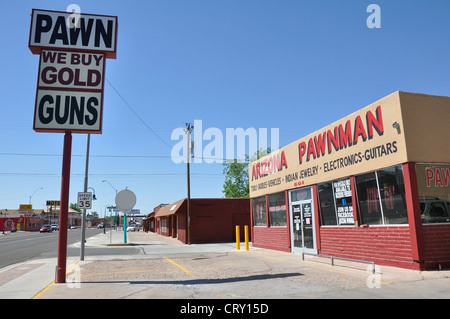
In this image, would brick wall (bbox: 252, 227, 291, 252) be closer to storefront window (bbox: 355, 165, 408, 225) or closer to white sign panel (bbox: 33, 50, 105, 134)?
storefront window (bbox: 355, 165, 408, 225)

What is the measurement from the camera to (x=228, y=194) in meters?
65.1

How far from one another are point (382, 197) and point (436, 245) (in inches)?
77.3

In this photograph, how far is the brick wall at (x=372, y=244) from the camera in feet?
31.8

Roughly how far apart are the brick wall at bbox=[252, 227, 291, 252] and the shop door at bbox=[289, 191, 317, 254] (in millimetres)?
665

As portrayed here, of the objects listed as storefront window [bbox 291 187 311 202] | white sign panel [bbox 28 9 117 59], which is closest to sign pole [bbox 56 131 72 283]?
white sign panel [bbox 28 9 117 59]

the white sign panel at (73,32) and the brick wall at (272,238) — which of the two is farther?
the brick wall at (272,238)

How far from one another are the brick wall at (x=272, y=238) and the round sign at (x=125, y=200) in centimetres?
1212

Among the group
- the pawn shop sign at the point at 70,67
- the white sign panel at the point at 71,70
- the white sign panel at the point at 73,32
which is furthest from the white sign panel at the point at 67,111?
the white sign panel at the point at 73,32

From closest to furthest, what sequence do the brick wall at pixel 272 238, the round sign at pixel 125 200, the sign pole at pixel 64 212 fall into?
the sign pole at pixel 64 212 → the brick wall at pixel 272 238 → the round sign at pixel 125 200

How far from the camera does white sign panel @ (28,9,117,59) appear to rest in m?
9.64
